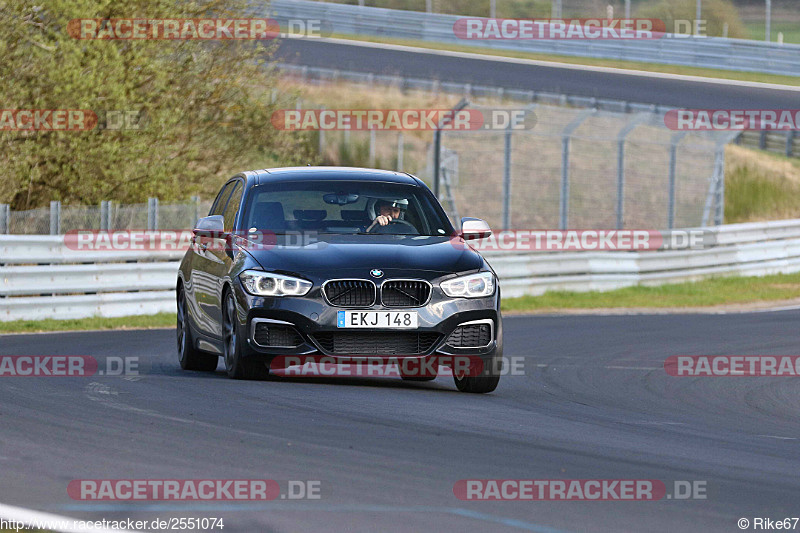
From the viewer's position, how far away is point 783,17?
4388 centimetres

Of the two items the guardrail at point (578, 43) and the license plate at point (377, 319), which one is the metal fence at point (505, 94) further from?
the license plate at point (377, 319)

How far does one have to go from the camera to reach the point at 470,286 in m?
9.98

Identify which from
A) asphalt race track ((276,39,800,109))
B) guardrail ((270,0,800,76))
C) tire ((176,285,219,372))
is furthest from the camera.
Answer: guardrail ((270,0,800,76))

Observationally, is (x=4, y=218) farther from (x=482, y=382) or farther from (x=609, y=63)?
(x=609, y=63)

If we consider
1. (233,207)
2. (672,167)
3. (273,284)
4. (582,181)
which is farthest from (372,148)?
(273,284)

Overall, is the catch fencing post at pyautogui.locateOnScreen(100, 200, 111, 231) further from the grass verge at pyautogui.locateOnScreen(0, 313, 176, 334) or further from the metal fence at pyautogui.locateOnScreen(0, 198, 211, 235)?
the grass verge at pyautogui.locateOnScreen(0, 313, 176, 334)

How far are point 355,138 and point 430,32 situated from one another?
1560 cm

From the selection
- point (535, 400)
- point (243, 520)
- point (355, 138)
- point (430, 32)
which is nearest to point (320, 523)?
point (243, 520)

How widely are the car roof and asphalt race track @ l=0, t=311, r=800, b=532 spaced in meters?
1.57

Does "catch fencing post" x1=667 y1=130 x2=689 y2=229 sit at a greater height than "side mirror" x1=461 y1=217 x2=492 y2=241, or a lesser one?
lesser

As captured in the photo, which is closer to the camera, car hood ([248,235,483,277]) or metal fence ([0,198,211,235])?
car hood ([248,235,483,277])

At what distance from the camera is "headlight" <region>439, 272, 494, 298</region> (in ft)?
32.4

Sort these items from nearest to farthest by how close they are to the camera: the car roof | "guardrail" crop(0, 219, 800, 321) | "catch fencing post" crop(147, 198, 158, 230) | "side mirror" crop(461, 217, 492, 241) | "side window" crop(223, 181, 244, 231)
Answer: "side mirror" crop(461, 217, 492, 241), the car roof, "side window" crop(223, 181, 244, 231), "guardrail" crop(0, 219, 800, 321), "catch fencing post" crop(147, 198, 158, 230)

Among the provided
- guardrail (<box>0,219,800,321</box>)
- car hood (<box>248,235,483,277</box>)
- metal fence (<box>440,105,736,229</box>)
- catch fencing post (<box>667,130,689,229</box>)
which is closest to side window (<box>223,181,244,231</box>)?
car hood (<box>248,235,483,277</box>)
